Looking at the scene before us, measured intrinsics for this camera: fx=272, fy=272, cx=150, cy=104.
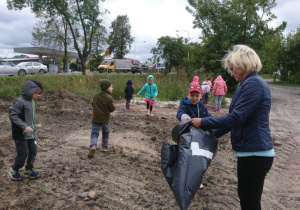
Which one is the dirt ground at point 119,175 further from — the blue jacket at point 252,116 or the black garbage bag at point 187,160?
the blue jacket at point 252,116

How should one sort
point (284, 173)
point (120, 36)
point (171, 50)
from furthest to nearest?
point (120, 36) → point (171, 50) → point (284, 173)

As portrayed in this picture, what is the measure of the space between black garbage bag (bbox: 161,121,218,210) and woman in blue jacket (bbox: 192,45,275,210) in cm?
27

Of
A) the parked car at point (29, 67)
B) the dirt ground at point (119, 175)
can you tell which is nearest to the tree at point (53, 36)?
the parked car at point (29, 67)

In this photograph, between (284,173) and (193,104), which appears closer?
(193,104)

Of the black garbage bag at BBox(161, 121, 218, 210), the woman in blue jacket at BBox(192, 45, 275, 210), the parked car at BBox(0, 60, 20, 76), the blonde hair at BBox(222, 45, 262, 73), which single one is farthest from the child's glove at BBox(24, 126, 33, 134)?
the parked car at BBox(0, 60, 20, 76)

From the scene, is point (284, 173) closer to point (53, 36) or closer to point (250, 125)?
point (250, 125)

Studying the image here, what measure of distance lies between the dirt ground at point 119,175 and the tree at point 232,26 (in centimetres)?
1192

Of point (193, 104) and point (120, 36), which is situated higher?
point (120, 36)

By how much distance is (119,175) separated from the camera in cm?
456

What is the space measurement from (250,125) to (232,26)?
1822 centimetres

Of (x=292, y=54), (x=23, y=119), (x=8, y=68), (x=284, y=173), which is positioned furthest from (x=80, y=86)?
(x=292, y=54)

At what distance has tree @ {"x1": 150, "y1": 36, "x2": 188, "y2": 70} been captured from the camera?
30862mm

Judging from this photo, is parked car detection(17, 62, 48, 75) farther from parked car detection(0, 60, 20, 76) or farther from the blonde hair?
the blonde hair

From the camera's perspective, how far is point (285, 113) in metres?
12.8
